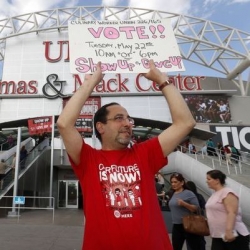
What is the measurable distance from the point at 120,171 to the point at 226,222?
2027 mm

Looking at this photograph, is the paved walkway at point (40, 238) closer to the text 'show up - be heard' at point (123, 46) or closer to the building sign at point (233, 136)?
the text 'show up - be heard' at point (123, 46)

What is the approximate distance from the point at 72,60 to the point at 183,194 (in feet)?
9.60

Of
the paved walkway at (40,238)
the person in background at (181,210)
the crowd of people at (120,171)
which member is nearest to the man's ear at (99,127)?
the crowd of people at (120,171)

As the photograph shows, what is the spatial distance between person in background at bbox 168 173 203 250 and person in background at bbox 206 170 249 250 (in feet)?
2.69

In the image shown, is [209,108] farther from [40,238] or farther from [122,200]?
[122,200]

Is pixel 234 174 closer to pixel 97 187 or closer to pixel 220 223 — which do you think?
pixel 220 223

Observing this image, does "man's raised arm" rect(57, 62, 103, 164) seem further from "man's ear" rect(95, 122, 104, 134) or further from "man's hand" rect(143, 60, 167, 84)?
"man's hand" rect(143, 60, 167, 84)

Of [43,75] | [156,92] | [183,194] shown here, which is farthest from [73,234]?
[43,75]

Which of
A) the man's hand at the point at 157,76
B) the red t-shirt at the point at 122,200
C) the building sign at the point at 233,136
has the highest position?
the building sign at the point at 233,136

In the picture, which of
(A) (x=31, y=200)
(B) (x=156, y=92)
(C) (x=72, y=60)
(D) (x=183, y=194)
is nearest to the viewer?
(C) (x=72, y=60)

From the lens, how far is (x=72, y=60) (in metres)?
2.84

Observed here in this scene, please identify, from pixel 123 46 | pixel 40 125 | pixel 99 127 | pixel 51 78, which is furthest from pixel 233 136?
pixel 99 127

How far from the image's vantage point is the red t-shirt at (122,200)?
1.87 m

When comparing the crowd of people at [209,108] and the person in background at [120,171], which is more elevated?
the crowd of people at [209,108]
